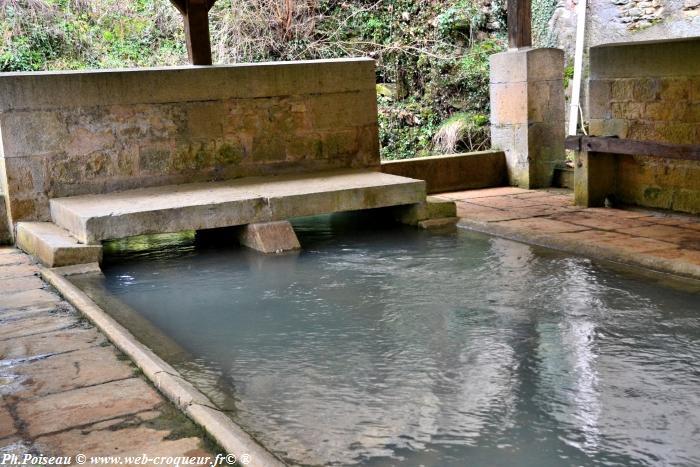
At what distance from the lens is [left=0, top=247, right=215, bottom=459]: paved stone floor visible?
285 cm

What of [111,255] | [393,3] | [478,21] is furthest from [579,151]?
[393,3]

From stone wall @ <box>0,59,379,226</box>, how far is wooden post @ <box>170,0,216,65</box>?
46 centimetres

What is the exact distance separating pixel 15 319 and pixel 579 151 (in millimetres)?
5104

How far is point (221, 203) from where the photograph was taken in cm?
640

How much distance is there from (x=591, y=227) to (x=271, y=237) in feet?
8.30

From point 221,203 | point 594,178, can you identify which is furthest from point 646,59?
point 221,203

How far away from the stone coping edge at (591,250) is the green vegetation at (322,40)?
6.94 metres

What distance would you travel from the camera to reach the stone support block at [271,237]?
21.0 ft

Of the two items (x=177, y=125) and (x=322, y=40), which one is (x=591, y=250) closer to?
(x=177, y=125)

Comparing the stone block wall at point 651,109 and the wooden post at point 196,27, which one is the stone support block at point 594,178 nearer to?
the stone block wall at point 651,109

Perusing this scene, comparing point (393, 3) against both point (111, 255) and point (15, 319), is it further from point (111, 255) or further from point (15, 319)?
point (15, 319)

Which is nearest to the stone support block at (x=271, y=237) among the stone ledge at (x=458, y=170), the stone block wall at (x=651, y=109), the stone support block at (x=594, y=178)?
the stone ledge at (x=458, y=170)

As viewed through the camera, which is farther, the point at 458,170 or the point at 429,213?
→ the point at 458,170

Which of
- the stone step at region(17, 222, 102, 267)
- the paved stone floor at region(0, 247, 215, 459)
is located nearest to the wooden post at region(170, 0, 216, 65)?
the stone step at region(17, 222, 102, 267)
